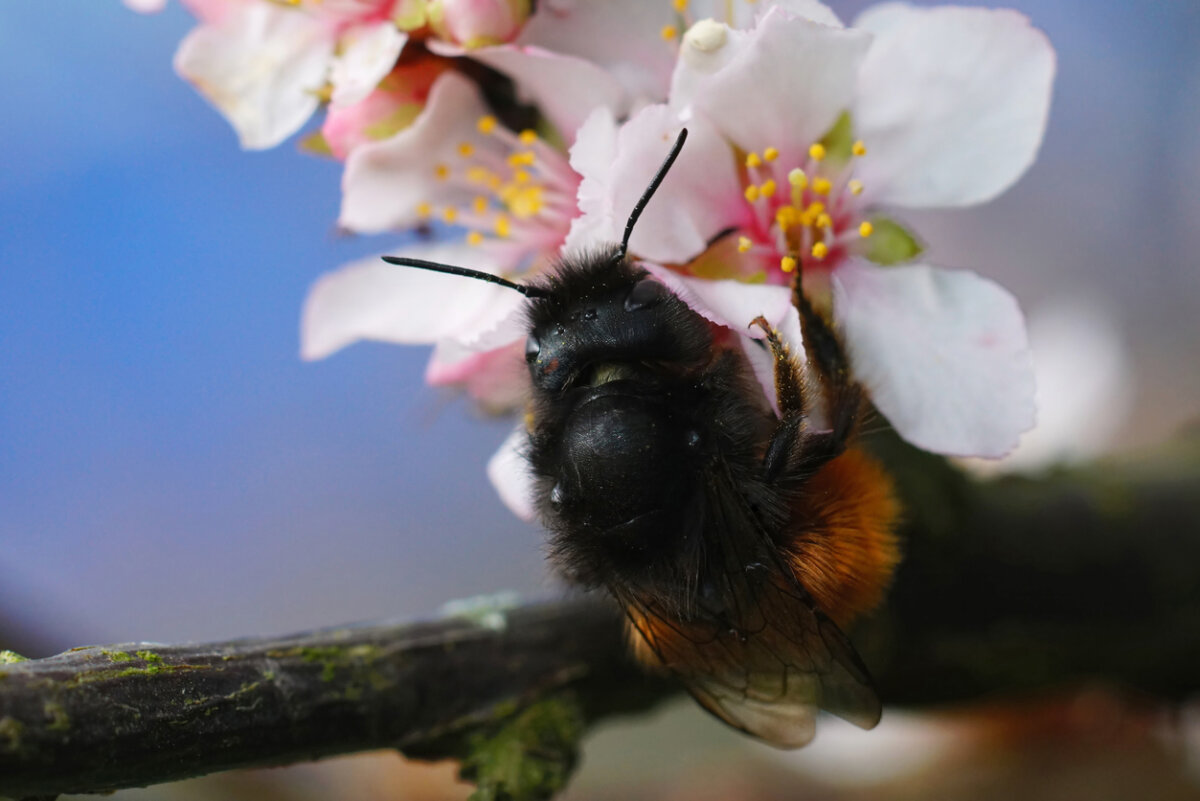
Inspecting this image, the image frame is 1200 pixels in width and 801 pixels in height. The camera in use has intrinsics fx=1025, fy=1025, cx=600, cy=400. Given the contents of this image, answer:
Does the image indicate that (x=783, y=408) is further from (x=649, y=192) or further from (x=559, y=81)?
(x=559, y=81)

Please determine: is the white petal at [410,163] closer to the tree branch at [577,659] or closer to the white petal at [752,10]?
the white petal at [752,10]

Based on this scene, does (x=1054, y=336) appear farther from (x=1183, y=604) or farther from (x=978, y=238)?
(x=1183, y=604)

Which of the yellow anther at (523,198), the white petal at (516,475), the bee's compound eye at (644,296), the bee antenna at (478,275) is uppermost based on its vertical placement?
the yellow anther at (523,198)

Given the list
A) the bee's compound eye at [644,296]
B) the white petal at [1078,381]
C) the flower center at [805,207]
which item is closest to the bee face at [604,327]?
the bee's compound eye at [644,296]

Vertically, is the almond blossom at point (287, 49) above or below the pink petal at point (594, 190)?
above

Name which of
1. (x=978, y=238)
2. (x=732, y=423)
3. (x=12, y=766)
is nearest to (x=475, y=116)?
(x=732, y=423)

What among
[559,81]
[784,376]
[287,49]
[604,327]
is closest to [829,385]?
[784,376]
